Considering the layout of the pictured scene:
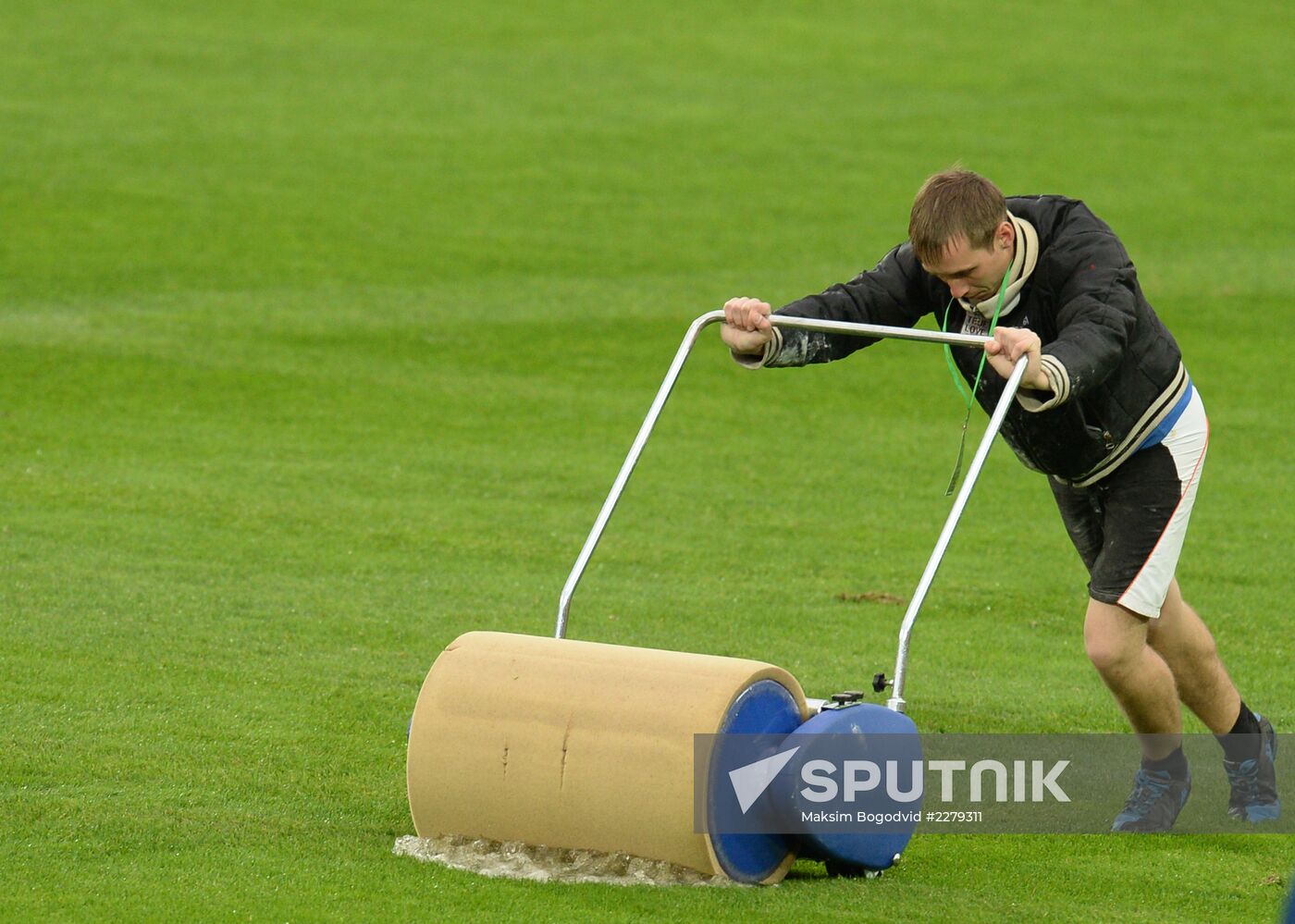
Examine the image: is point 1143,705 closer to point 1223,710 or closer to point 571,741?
point 1223,710

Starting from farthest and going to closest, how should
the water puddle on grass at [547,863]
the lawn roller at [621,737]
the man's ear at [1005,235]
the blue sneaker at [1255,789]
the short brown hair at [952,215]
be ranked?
the blue sneaker at [1255,789], the man's ear at [1005,235], the short brown hair at [952,215], the water puddle on grass at [547,863], the lawn roller at [621,737]

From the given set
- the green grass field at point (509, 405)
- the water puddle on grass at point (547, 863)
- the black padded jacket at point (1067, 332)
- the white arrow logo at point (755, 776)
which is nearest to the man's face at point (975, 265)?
the black padded jacket at point (1067, 332)

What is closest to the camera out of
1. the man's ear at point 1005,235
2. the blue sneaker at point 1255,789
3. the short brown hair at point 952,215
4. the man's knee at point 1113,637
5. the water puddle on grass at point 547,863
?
the water puddle on grass at point 547,863

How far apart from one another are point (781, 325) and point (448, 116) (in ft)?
63.4

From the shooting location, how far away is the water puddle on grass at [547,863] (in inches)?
187

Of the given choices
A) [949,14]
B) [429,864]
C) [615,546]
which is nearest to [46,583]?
[615,546]

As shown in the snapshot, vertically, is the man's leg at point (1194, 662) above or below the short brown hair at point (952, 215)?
below

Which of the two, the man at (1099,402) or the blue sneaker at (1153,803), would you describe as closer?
the man at (1099,402)

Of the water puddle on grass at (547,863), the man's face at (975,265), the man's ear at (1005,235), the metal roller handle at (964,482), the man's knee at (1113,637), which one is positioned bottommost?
the water puddle on grass at (547,863)

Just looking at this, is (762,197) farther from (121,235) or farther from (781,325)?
(781,325)

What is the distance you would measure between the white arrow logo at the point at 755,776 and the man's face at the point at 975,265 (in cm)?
133

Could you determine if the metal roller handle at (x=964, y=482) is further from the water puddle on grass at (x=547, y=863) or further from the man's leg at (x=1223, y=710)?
the man's leg at (x=1223, y=710)

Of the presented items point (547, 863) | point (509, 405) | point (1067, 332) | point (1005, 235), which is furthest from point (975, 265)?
point (509, 405)

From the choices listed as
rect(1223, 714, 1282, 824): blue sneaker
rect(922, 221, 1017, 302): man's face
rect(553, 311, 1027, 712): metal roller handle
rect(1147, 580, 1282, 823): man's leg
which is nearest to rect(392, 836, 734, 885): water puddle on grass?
rect(553, 311, 1027, 712): metal roller handle
